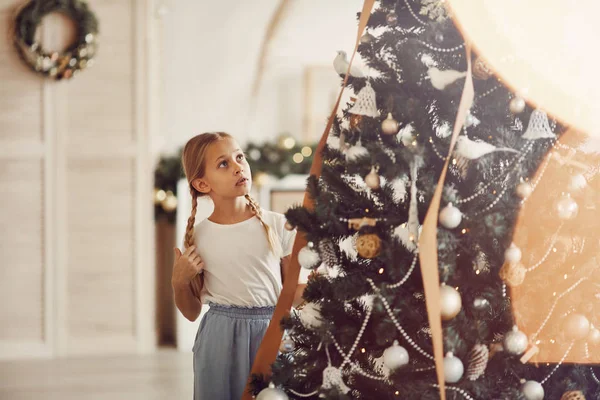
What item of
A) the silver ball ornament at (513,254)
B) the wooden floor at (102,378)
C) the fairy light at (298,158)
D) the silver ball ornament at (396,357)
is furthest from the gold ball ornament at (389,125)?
the fairy light at (298,158)

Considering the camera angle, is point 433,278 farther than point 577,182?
No

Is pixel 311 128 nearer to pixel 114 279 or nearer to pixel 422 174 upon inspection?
pixel 114 279

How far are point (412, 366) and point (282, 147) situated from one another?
8.28 feet

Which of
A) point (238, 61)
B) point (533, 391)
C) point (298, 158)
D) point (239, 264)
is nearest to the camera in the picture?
point (533, 391)

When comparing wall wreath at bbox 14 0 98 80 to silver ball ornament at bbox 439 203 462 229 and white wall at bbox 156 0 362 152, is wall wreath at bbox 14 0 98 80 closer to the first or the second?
white wall at bbox 156 0 362 152

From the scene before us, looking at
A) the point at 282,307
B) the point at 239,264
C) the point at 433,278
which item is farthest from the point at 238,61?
the point at 433,278

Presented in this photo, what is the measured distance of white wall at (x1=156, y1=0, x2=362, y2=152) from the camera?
15.8 feet

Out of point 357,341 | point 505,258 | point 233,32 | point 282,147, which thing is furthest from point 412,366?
point 233,32

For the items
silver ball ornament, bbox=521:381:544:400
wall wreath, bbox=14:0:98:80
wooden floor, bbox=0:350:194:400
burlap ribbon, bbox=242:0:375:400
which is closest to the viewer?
silver ball ornament, bbox=521:381:544:400

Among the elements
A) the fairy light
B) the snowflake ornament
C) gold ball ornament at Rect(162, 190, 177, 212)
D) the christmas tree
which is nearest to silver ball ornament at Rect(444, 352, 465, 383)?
the christmas tree

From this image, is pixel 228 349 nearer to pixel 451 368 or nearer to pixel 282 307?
pixel 282 307

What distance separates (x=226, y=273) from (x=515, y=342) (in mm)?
733

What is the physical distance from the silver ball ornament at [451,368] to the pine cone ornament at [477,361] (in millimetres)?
75

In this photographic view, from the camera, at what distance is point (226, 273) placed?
Answer: 186 cm
